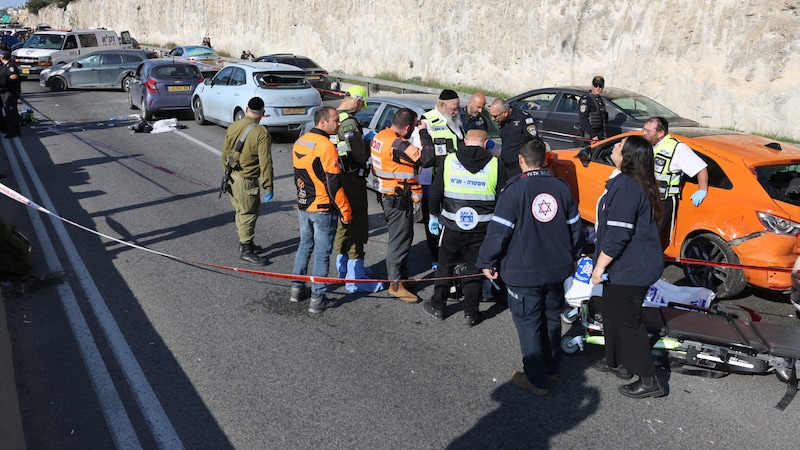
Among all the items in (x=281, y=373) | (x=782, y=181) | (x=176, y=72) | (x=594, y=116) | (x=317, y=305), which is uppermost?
(x=594, y=116)

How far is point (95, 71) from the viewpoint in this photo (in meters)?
24.5

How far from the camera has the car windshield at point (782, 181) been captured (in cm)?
633

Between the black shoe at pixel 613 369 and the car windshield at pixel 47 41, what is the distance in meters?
29.5

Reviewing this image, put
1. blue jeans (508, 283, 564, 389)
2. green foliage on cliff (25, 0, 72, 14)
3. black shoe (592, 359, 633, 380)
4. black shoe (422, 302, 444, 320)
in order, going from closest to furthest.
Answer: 1. blue jeans (508, 283, 564, 389)
2. black shoe (592, 359, 633, 380)
3. black shoe (422, 302, 444, 320)
4. green foliage on cliff (25, 0, 72, 14)

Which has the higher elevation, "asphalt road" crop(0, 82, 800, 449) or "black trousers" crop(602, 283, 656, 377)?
"black trousers" crop(602, 283, 656, 377)

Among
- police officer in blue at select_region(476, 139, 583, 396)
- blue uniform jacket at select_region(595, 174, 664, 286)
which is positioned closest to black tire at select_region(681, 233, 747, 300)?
blue uniform jacket at select_region(595, 174, 664, 286)

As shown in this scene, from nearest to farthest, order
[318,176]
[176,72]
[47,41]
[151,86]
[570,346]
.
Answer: [570,346] < [318,176] < [151,86] < [176,72] < [47,41]

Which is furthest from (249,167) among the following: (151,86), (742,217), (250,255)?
(151,86)

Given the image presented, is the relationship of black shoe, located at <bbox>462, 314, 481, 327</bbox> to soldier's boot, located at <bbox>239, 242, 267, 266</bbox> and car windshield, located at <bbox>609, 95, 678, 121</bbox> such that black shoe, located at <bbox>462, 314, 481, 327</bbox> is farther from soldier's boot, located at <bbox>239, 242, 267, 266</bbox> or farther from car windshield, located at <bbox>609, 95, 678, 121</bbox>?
car windshield, located at <bbox>609, 95, 678, 121</bbox>

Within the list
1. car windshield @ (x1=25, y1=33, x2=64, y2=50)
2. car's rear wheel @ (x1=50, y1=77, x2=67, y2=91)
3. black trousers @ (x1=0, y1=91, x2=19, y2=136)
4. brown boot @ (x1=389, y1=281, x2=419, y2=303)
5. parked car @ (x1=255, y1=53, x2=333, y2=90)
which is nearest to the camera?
brown boot @ (x1=389, y1=281, x2=419, y2=303)

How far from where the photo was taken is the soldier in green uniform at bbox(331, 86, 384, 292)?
639 centimetres

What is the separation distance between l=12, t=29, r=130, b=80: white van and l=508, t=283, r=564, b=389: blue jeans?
28.3m

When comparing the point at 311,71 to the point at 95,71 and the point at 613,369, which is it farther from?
the point at 613,369

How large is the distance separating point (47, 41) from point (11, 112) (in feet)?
51.2
